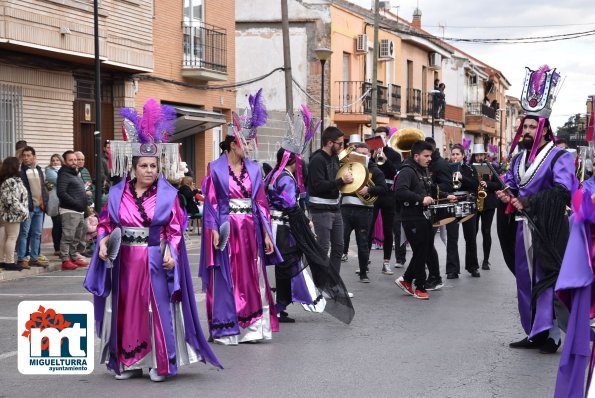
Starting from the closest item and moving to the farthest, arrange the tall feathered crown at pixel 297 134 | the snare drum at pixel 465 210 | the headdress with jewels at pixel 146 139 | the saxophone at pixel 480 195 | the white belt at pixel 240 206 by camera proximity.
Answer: the headdress with jewels at pixel 146 139, the white belt at pixel 240 206, the tall feathered crown at pixel 297 134, the snare drum at pixel 465 210, the saxophone at pixel 480 195

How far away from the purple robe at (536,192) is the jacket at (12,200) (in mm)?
7742

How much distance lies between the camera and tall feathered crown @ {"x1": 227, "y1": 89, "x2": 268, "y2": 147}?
29.7ft

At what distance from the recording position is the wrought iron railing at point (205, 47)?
985 inches

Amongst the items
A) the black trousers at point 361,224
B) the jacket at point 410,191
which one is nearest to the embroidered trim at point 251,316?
the jacket at point 410,191

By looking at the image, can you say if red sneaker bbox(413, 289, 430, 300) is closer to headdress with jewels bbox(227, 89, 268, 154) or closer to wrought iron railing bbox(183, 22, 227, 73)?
headdress with jewels bbox(227, 89, 268, 154)

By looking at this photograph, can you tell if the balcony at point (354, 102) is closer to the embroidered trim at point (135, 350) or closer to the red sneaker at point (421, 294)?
the red sneaker at point (421, 294)

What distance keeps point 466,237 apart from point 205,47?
531 inches

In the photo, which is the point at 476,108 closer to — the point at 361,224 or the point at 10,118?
the point at 10,118

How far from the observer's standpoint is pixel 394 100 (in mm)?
42938

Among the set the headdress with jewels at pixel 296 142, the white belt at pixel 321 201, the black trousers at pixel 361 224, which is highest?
the headdress with jewels at pixel 296 142

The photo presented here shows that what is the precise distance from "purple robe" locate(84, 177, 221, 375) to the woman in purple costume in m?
1.46

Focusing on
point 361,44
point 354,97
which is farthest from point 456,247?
point 361,44

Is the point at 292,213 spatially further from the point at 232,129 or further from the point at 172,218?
the point at 172,218

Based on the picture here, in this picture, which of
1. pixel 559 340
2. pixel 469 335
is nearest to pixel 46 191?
pixel 469 335
